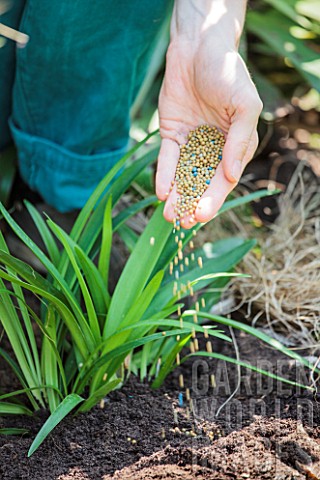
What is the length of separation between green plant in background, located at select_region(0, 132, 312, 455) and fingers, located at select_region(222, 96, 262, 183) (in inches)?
6.8

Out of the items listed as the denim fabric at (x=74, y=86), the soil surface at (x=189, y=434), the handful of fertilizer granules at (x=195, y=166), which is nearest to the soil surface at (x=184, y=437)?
the soil surface at (x=189, y=434)

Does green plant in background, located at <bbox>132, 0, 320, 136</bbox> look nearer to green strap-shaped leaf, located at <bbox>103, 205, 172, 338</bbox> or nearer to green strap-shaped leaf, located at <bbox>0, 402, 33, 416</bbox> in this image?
green strap-shaped leaf, located at <bbox>103, 205, 172, 338</bbox>

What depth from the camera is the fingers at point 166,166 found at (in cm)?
115

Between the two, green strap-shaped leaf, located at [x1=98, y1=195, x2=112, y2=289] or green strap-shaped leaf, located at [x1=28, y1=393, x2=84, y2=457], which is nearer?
green strap-shaped leaf, located at [x1=28, y1=393, x2=84, y2=457]

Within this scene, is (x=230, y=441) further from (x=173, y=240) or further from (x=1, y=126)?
(x=1, y=126)

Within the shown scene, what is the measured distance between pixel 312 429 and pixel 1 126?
36.0 inches

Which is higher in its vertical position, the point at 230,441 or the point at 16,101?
the point at 16,101

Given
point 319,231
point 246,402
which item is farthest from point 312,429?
point 319,231

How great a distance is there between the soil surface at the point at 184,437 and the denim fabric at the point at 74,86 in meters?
0.50

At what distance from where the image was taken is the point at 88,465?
1.02m

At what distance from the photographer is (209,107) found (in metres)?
1.18

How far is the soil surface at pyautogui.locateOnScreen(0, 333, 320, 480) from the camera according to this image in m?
1.00

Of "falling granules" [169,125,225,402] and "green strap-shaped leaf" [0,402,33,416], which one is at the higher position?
"falling granules" [169,125,225,402]

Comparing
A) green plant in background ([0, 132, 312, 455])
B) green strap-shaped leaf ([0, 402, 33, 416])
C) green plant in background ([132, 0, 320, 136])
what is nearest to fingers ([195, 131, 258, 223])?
green plant in background ([0, 132, 312, 455])
